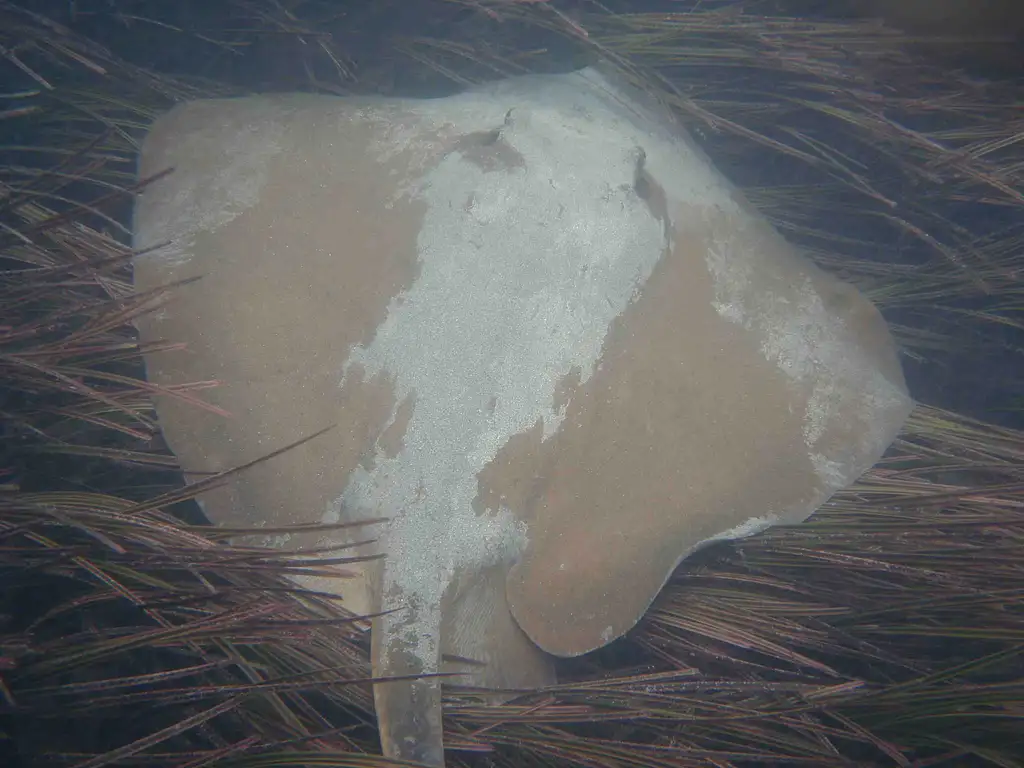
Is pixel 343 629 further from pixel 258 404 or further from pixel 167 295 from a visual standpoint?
pixel 167 295

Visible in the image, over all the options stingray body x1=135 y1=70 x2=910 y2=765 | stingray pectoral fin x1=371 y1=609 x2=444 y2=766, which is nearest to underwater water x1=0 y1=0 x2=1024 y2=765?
stingray body x1=135 y1=70 x2=910 y2=765

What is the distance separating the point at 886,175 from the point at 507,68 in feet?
10.9

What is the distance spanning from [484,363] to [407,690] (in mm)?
1368

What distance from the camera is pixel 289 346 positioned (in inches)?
101

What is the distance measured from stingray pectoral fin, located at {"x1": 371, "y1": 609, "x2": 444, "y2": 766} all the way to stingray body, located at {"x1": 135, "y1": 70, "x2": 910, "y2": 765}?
0.01 meters

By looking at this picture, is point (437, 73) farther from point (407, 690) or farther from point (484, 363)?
point (407, 690)

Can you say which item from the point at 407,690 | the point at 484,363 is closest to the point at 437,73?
the point at 484,363

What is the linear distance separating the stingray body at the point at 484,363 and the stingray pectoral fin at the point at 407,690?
0.4 inches

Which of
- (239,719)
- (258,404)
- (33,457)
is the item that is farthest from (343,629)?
(33,457)

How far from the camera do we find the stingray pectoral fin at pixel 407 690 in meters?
1.98

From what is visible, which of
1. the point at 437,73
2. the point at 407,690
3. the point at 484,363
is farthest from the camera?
the point at 437,73

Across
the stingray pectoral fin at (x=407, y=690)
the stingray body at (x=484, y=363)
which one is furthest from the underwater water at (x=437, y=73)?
the stingray pectoral fin at (x=407, y=690)

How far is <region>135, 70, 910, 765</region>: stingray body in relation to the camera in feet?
7.82

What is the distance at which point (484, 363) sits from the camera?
255 centimetres
